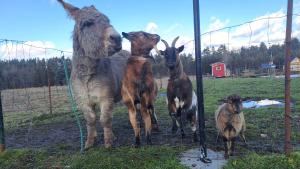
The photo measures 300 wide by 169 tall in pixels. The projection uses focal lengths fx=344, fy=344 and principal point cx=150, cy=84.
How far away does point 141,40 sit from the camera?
6.69m

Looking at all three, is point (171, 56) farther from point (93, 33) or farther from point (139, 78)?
point (93, 33)

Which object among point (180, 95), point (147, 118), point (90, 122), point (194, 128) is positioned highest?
point (180, 95)

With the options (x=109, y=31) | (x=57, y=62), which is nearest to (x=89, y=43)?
(x=109, y=31)

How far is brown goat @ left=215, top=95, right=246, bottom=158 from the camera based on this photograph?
21.1 ft

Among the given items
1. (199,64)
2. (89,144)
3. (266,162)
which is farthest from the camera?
(89,144)

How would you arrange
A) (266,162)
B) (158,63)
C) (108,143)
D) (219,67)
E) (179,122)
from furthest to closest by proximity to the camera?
1. (219,67)
2. (158,63)
3. (179,122)
4. (108,143)
5. (266,162)

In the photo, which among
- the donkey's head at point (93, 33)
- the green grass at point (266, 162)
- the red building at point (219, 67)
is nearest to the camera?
the green grass at point (266, 162)

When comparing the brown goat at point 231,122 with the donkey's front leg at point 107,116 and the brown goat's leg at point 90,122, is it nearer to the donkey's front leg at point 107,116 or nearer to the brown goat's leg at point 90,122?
the donkey's front leg at point 107,116

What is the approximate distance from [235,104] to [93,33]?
9.89 feet

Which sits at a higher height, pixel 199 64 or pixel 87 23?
pixel 87 23

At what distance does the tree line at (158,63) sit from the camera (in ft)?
31.7

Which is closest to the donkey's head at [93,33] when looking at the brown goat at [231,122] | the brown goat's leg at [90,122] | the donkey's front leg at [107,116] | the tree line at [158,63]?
the donkey's front leg at [107,116]

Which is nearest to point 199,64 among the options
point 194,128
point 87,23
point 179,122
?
point 194,128

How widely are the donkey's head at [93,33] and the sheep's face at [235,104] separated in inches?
94.0
